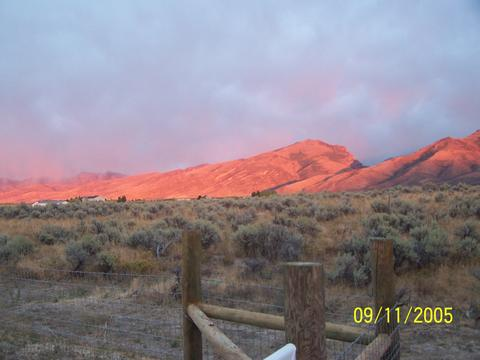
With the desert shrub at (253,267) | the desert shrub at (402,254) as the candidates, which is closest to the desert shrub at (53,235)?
the desert shrub at (253,267)

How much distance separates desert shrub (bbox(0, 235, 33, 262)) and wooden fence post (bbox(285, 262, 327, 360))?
41.1 feet

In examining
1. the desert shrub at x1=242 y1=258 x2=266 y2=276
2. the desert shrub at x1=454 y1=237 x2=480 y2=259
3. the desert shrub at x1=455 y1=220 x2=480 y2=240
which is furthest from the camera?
the desert shrub at x1=455 y1=220 x2=480 y2=240

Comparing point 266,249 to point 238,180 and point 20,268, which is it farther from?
point 238,180

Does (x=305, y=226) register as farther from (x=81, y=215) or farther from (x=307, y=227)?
(x=81, y=215)

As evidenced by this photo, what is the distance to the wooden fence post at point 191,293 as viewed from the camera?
4.50 m

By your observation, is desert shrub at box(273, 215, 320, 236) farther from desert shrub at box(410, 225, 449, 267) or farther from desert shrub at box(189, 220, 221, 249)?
desert shrub at box(410, 225, 449, 267)

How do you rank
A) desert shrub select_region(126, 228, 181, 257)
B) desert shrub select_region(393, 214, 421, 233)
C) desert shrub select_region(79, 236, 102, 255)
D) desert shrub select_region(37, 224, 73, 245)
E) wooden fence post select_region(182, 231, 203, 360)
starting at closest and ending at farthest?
wooden fence post select_region(182, 231, 203, 360)
desert shrub select_region(79, 236, 102, 255)
desert shrub select_region(393, 214, 421, 233)
desert shrub select_region(126, 228, 181, 257)
desert shrub select_region(37, 224, 73, 245)

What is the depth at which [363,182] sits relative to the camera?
2461 inches

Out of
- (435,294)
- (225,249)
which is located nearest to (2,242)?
(225,249)

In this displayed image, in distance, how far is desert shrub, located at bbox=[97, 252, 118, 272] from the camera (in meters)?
11.4

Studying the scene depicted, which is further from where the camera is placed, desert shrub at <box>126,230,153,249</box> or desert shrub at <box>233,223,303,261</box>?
desert shrub at <box>126,230,153,249</box>

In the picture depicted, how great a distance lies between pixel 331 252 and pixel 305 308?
9.38 metres

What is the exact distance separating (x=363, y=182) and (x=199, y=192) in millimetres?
38681

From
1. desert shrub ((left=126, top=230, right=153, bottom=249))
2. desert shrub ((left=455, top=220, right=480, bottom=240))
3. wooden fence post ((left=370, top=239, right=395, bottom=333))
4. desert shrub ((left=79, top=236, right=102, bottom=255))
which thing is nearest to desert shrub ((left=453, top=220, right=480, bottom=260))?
desert shrub ((left=455, top=220, right=480, bottom=240))
